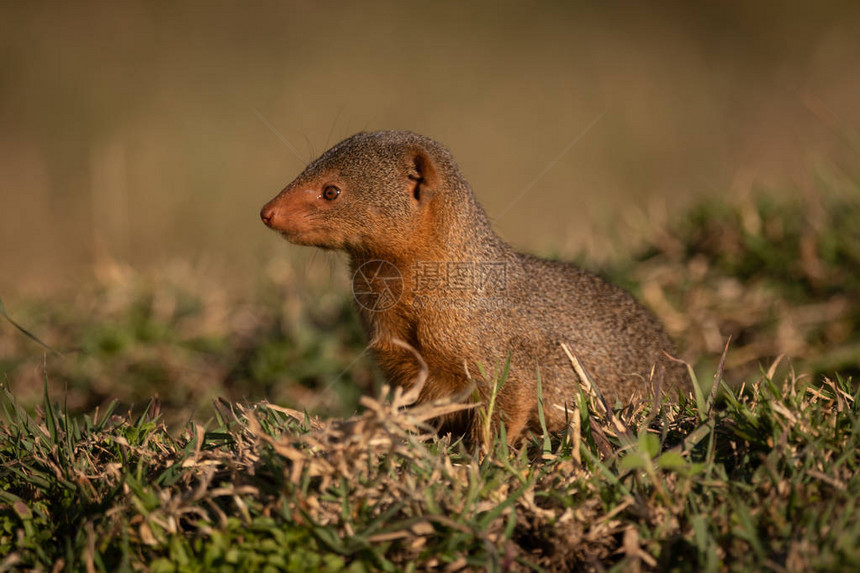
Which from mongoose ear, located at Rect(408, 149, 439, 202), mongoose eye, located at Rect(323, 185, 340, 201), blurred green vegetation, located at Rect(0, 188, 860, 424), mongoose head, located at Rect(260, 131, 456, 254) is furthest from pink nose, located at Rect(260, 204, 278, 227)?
blurred green vegetation, located at Rect(0, 188, 860, 424)

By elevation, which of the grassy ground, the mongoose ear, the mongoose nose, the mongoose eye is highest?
the mongoose ear

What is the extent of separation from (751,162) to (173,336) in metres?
6.68

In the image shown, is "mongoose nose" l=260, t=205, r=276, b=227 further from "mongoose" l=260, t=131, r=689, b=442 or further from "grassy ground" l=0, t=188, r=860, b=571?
"grassy ground" l=0, t=188, r=860, b=571

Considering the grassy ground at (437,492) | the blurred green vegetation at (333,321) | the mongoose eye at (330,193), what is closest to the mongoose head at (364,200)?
the mongoose eye at (330,193)

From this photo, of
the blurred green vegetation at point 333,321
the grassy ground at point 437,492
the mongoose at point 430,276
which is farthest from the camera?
the blurred green vegetation at point 333,321

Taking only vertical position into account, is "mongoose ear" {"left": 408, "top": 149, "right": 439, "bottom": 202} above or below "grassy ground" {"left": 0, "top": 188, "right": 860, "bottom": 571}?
above

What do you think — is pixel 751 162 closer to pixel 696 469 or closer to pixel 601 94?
pixel 601 94

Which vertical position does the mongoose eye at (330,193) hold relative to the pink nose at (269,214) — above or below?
above

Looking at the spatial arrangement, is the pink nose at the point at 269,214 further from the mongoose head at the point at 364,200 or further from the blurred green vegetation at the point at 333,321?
the blurred green vegetation at the point at 333,321

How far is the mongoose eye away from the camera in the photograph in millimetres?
2928

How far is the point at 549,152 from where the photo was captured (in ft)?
27.0

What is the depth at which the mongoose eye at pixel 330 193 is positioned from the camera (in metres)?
2.93

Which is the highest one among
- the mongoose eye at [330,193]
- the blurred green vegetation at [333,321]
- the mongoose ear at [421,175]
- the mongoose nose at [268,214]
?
the mongoose ear at [421,175]

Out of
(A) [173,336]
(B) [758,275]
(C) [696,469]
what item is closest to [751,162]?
(B) [758,275]
